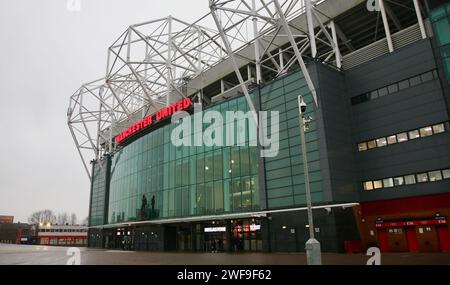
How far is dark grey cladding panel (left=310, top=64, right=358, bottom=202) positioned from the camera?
34.3 metres

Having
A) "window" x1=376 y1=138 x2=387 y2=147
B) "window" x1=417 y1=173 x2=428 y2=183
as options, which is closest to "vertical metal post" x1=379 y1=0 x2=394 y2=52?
"window" x1=376 y1=138 x2=387 y2=147

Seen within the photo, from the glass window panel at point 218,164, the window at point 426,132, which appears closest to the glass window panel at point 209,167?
the glass window panel at point 218,164

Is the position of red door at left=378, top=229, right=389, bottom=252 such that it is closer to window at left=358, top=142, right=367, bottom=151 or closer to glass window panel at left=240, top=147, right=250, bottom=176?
window at left=358, top=142, right=367, bottom=151

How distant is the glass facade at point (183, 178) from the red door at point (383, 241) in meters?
13.0

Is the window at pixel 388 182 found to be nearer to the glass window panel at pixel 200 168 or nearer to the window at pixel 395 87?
the window at pixel 395 87

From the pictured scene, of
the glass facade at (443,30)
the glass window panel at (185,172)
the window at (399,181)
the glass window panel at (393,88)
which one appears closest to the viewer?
the glass facade at (443,30)

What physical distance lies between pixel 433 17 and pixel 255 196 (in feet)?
81.0

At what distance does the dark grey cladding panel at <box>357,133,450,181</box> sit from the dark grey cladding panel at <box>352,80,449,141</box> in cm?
164

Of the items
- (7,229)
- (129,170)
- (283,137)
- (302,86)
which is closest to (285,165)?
(283,137)

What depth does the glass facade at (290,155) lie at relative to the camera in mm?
35719

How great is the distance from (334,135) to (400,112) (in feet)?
22.0

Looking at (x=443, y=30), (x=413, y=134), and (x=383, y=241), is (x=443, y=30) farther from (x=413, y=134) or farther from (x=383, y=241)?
(x=383, y=241)
